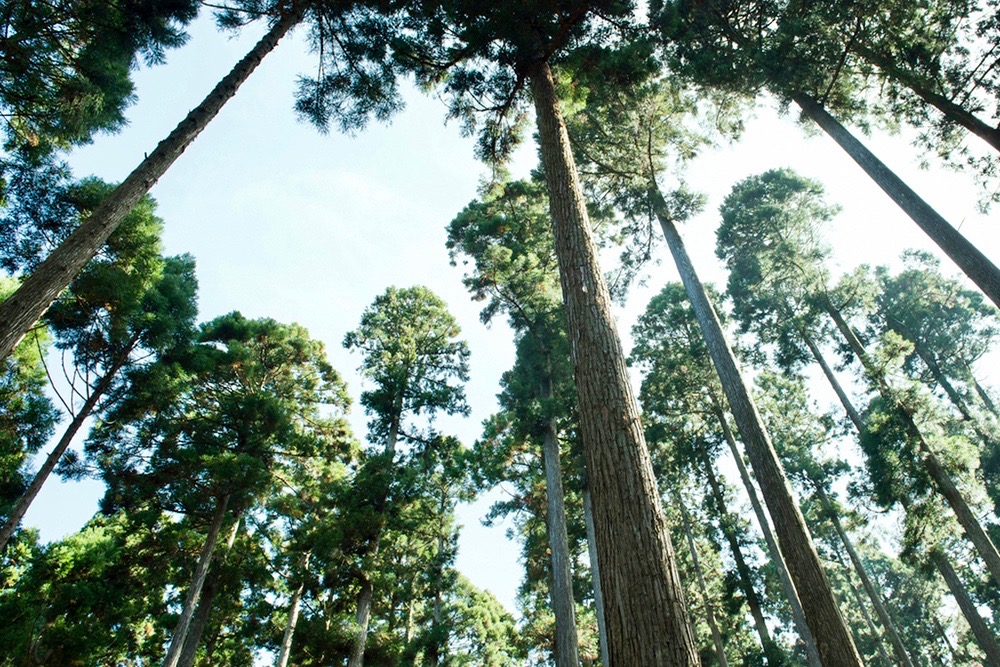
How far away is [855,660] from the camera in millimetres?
4770

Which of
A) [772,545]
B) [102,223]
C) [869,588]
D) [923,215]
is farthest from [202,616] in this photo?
[869,588]

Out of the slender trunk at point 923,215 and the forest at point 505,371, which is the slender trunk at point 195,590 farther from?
the slender trunk at point 923,215

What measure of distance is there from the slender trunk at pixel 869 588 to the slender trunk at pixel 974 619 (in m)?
2.70

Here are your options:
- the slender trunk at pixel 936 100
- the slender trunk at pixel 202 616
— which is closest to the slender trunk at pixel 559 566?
the slender trunk at pixel 202 616

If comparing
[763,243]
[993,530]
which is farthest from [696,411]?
[993,530]

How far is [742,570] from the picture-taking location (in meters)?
12.3

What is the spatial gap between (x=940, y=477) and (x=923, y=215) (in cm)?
690

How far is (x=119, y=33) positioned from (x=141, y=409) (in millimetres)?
7336

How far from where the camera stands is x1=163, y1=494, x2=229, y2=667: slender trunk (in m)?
8.27

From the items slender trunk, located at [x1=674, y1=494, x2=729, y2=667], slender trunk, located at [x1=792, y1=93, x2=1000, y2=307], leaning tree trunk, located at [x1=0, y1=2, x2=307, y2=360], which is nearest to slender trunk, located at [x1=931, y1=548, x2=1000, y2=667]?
slender trunk, located at [x1=674, y1=494, x2=729, y2=667]

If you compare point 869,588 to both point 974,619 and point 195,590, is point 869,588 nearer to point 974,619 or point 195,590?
point 974,619

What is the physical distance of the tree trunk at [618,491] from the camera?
245 cm

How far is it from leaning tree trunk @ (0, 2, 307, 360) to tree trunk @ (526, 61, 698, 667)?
4.93 m

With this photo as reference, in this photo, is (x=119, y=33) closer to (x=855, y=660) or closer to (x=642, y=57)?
(x=642, y=57)
